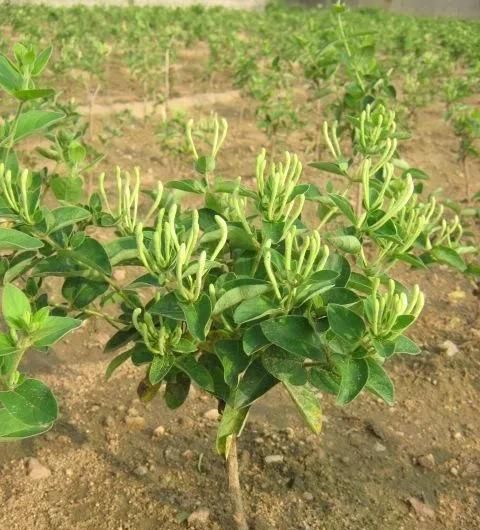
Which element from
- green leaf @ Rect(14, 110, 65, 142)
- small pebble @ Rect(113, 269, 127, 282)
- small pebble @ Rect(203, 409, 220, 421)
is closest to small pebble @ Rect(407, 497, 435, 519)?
small pebble @ Rect(203, 409, 220, 421)

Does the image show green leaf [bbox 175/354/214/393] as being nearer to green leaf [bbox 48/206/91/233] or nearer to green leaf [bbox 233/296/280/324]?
green leaf [bbox 233/296/280/324]

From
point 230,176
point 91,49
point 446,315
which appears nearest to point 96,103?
point 91,49

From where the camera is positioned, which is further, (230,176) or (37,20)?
(37,20)

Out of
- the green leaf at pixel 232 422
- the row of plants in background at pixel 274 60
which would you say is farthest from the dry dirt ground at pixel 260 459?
the row of plants in background at pixel 274 60

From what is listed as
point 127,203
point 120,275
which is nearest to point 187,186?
point 127,203

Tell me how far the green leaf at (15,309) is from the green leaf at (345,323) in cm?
51

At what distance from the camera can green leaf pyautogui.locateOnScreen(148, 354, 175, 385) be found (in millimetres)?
1371

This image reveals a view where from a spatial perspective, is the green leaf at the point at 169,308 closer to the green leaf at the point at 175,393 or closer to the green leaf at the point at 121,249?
the green leaf at the point at 121,249

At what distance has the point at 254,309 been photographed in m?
1.30

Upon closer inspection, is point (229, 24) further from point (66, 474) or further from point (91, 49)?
point (66, 474)

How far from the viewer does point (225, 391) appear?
1521mm

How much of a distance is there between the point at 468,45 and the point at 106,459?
8.97 m

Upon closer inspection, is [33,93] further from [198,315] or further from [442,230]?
[442,230]

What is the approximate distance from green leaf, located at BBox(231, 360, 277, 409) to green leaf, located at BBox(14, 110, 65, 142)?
0.62 meters
